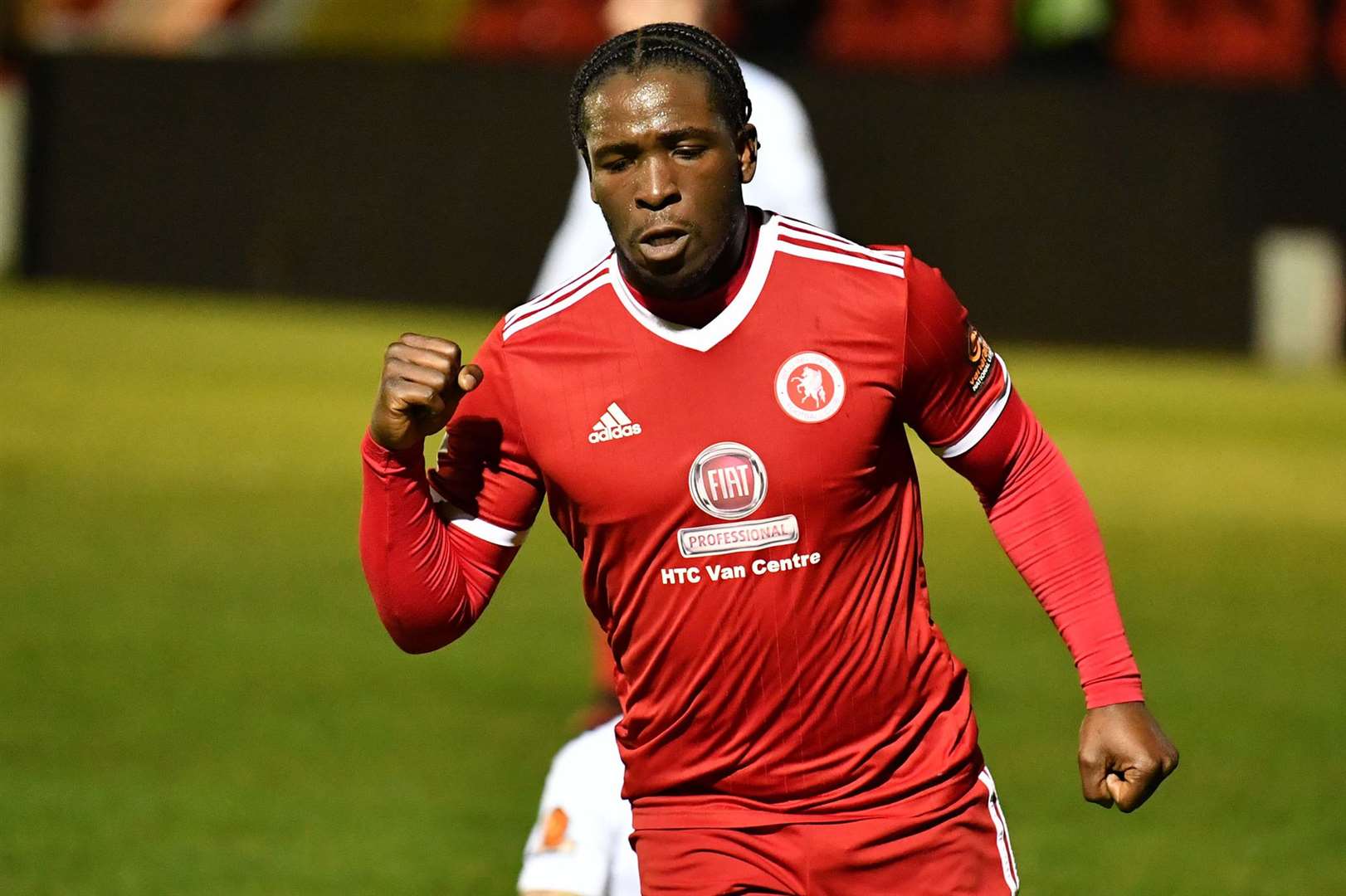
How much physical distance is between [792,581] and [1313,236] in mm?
19088

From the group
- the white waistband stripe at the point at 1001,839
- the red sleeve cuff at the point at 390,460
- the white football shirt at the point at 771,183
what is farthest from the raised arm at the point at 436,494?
the white football shirt at the point at 771,183

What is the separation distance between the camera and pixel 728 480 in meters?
3.53

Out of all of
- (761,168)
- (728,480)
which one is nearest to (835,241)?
(728,480)

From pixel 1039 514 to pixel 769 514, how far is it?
48cm

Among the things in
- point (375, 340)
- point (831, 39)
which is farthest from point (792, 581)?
point (831, 39)

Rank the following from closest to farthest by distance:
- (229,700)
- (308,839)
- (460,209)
A: 1. (308,839)
2. (229,700)
3. (460,209)

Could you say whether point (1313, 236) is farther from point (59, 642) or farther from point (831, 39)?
point (59, 642)

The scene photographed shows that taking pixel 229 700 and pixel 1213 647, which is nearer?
pixel 229 700

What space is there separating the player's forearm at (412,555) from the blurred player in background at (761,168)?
286cm

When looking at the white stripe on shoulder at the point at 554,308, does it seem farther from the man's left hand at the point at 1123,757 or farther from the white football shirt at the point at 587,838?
the white football shirt at the point at 587,838

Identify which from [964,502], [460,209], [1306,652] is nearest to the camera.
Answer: [1306,652]

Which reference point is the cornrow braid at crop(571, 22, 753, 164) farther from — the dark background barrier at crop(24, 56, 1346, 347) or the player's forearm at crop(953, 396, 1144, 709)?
the dark background barrier at crop(24, 56, 1346, 347)

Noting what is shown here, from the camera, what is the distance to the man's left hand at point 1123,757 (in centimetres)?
353

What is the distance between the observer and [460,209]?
23.1 metres
